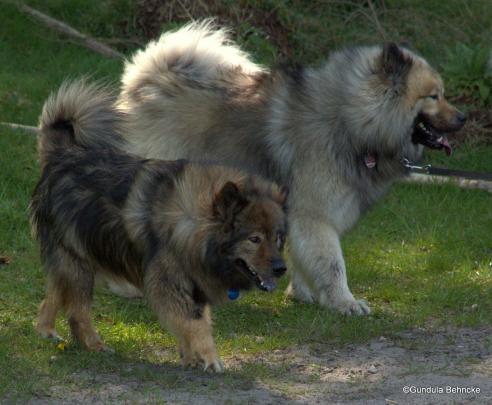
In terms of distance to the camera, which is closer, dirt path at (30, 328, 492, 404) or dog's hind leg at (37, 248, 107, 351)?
dirt path at (30, 328, 492, 404)

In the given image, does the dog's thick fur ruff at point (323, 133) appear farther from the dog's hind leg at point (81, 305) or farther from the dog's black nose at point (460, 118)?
the dog's hind leg at point (81, 305)

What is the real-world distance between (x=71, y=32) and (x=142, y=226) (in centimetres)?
702

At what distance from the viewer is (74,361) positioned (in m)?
5.62

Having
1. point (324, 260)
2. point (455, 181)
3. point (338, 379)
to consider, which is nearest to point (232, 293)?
point (338, 379)

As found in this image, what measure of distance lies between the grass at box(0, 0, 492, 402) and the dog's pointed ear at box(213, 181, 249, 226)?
837 millimetres

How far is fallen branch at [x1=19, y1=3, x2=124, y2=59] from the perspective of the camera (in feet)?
38.5

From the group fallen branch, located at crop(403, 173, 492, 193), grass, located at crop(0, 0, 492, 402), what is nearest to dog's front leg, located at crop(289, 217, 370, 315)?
grass, located at crop(0, 0, 492, 402)

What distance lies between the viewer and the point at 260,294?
7.31 metres

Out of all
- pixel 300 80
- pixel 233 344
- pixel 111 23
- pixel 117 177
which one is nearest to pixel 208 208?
pixel 117 177

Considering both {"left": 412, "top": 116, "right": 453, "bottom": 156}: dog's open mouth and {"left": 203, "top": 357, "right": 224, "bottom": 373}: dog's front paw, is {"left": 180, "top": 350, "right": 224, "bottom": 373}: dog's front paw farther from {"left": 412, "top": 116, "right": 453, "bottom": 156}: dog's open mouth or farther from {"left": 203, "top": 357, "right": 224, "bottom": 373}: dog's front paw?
{"left": 412, "top": 116, "right": 453, "bottom": 156}: dog's open mouth

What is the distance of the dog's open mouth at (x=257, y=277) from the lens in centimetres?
524

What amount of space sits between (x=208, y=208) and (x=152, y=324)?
1379 mm

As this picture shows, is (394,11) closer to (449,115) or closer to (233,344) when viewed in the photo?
(449,115)

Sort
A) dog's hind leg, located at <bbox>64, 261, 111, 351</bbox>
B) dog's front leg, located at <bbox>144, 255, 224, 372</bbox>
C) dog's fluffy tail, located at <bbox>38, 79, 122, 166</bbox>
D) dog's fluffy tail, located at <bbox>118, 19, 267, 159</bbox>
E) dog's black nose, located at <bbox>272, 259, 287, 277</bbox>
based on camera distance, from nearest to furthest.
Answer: dog's black nose, located at <bbox>272, 259, 287, 277</bbox>, dog's front leg, located at <bbox>144, 255, 224, 372</bbox>, dog's hind leg, located at <bbox>64, 261, 111, 351</bbox>, dog's fluffy tail, located at <bbox>38, 79, 122, 166</bbox>, dog's fluffy tail, located at <bbox>118, 19, 267, 159</bbox>
